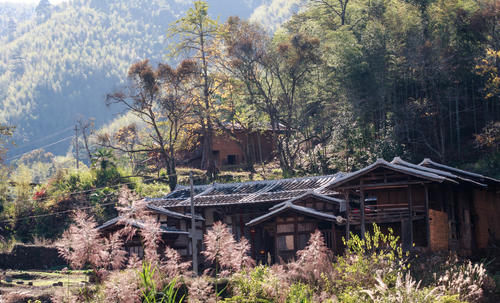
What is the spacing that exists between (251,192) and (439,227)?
31.9 ft

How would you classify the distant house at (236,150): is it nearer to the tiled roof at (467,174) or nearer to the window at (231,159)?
the window at (231,159)

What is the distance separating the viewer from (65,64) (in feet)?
494

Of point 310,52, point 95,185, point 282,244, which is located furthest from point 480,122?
point 95,185

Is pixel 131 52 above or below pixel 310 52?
above

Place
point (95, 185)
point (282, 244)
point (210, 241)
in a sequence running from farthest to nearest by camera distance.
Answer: point (95, 185) < point (282, 244) < point (210, 241)

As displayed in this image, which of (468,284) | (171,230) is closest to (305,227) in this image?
(171,230)

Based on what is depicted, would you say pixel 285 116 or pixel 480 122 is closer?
pixel 480 122

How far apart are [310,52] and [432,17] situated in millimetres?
7801

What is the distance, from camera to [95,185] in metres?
39.7

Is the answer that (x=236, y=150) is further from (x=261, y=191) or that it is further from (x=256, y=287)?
(x=256, y=287)

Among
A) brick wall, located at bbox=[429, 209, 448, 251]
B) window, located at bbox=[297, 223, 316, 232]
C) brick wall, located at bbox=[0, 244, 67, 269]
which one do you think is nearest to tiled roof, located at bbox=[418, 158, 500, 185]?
brick wall, located at bbox=[429, 209, 448, 251]

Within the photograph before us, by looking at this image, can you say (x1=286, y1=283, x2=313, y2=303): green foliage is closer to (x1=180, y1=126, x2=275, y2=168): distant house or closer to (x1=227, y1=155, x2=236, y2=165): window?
(x1=180, y1=126, x2=275, y2=168): distant house

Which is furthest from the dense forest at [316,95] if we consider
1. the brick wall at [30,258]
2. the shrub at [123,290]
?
the shrub at [123,290]

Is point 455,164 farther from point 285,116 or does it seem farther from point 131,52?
point 131,52
